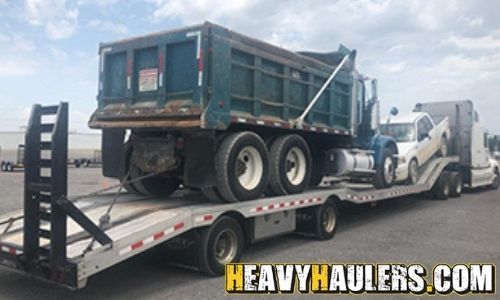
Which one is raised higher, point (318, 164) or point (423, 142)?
point (423, 142)

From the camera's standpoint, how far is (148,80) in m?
7.30

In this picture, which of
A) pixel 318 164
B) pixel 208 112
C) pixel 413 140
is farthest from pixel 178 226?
pixel 413 140

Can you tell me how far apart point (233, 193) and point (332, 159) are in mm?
3948

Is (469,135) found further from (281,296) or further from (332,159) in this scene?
(281,296)

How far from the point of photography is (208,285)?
6.02 m

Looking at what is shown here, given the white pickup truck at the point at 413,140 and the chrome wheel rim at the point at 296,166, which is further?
the white pickup truck at the point at 413,140

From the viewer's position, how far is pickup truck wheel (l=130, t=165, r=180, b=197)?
7.98 meters

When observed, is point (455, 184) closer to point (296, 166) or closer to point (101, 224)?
point (296, 166)

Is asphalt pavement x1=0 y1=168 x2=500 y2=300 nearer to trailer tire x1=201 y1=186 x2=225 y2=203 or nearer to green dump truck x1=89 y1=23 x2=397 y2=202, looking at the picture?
trailer tire x1=201 y1=186 x2=225 y2=203

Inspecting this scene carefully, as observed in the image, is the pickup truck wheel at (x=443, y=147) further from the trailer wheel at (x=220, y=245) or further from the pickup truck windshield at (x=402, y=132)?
the trailer wheel at (x=220, y=245)

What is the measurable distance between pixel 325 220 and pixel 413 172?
219 inches

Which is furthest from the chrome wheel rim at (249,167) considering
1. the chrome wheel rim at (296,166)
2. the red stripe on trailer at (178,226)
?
the red stripe on trailer at (178,226)

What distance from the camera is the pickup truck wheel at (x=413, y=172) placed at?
13406 millimetres

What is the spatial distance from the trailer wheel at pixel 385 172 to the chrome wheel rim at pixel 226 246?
18.8ft
